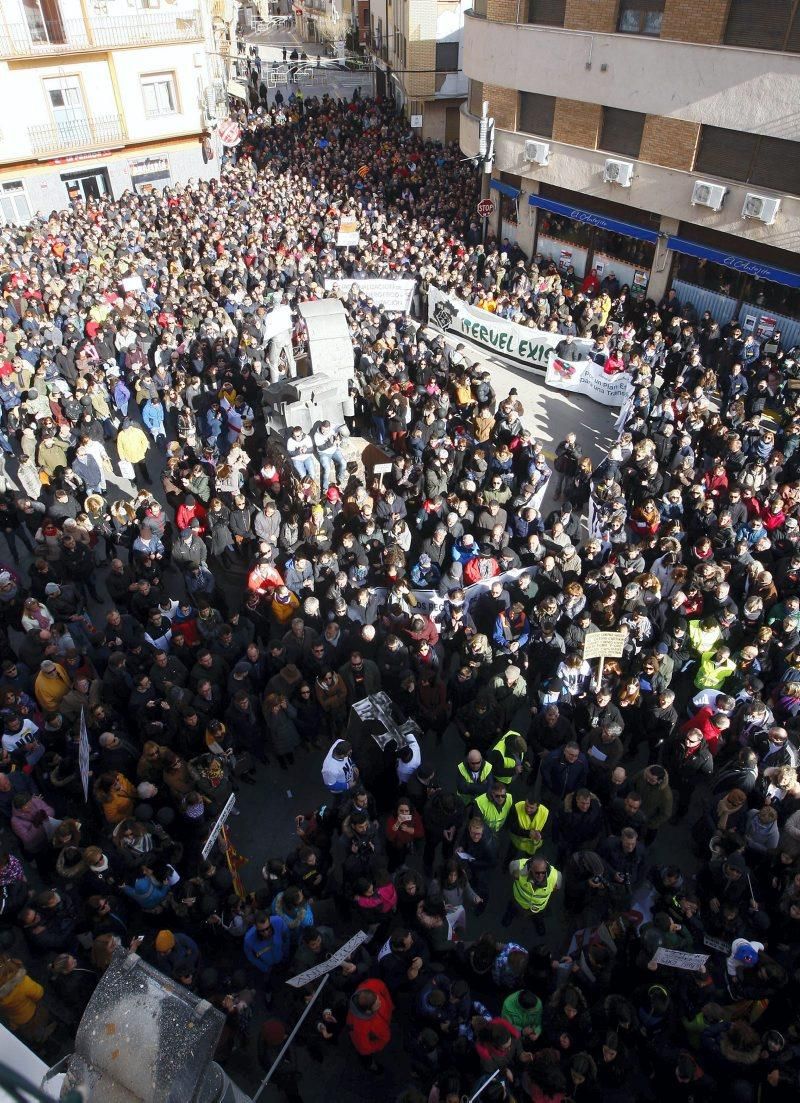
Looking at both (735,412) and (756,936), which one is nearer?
(756,936)

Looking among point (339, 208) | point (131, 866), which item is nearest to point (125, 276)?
point (339, 208)

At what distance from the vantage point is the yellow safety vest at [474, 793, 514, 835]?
6.36m

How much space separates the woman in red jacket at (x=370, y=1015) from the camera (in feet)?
16.4

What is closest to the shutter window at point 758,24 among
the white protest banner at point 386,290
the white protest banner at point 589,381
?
the white protest banner at point 589,381

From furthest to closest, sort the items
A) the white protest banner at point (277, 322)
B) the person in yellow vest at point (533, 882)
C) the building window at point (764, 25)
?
the building window at point (764, 25) < the white protest banner at point (277, 322) < the person in yellow vest at point (533, 882)

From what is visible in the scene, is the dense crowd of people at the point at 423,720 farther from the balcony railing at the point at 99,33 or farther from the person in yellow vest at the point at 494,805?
the balcony railing at the point at 99,33

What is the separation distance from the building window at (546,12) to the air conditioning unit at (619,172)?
394 cm

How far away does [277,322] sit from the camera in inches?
532

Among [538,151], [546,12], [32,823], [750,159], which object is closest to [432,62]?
[546,12]

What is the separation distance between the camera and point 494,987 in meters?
5.67

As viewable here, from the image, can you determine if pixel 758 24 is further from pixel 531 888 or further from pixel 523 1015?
pixel 523 1015

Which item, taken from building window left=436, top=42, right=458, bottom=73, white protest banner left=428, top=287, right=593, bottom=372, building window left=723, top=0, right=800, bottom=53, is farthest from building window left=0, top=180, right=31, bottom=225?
building window left=723, top=0, right=800, bottom=53

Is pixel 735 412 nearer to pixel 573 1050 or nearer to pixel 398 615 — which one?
pixel 398 615

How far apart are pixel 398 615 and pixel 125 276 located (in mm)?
14165
